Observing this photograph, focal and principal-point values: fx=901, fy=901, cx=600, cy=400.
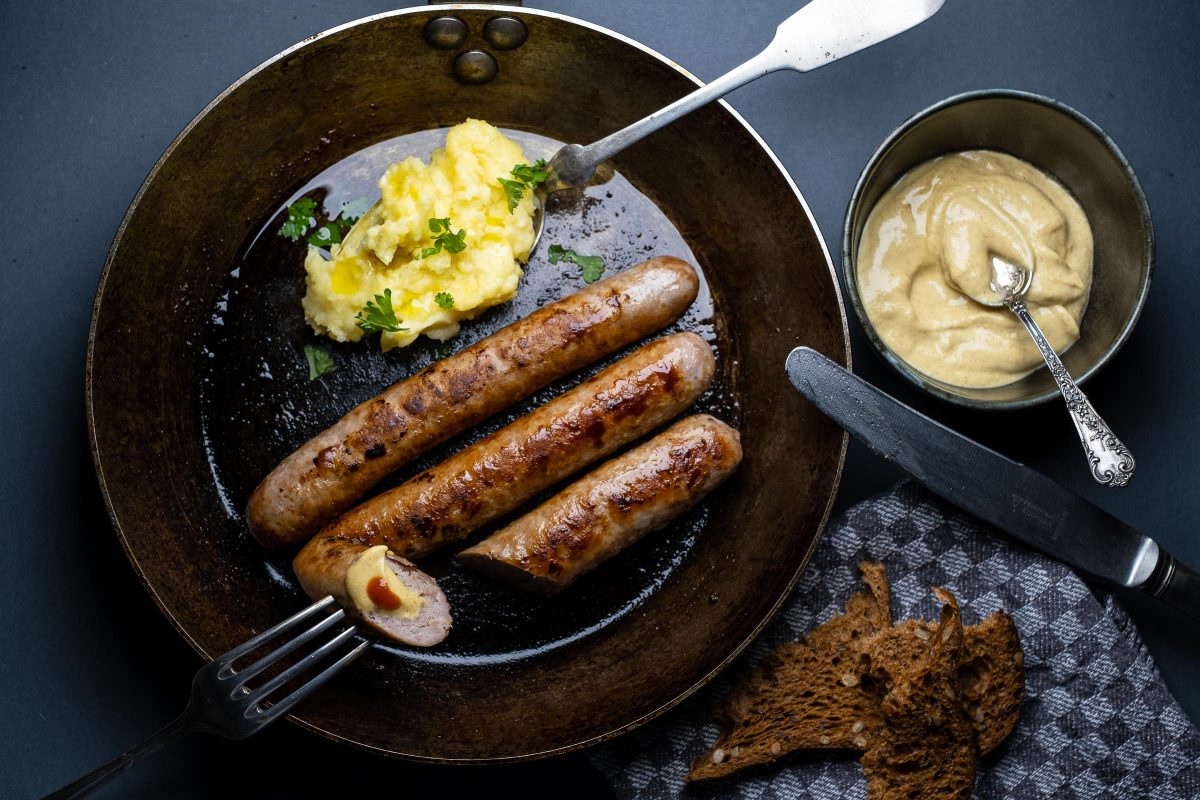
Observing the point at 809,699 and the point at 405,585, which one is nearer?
the point at 405,585

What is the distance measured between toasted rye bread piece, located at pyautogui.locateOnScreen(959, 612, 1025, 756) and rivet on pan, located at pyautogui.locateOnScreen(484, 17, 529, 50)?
2.80 metres

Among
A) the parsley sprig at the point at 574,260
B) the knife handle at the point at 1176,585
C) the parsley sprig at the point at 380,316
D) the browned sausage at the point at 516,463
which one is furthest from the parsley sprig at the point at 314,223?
the knife handle at the point at 1176,585

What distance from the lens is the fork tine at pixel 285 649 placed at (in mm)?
2902

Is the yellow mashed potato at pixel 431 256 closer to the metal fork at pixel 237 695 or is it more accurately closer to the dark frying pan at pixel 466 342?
the dark frying pan at pixel 466 342

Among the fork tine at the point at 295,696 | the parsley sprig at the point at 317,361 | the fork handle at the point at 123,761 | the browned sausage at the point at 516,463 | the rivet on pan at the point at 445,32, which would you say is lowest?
the fork tine at the point at 295,696

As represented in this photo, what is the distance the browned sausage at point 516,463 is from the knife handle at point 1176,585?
1.93m

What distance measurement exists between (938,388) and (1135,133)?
5.26ft

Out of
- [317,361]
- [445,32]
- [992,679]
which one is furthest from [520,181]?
[992,679]

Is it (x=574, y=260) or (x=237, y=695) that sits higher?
(x=574, y=260)

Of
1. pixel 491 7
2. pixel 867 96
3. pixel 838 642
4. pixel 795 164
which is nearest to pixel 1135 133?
pixel 867 96

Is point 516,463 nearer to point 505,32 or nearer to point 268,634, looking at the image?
point 268,634

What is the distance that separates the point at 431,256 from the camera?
329 cm

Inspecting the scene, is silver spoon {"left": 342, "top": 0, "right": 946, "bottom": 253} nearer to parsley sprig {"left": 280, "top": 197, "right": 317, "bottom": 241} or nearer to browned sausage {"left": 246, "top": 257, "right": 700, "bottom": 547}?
browned sausage {"left": 246, "top": 257, "right": 700, "bottom": 547}

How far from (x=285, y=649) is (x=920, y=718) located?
223 cm
